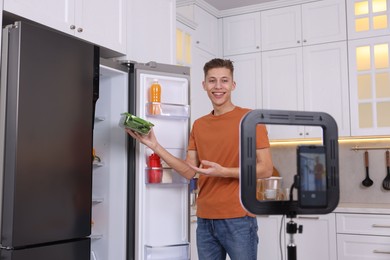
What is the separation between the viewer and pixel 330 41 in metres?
4.03

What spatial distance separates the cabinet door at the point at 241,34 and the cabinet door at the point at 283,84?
6.7 inches

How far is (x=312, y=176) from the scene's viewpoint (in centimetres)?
110

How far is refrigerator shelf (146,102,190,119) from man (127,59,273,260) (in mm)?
257

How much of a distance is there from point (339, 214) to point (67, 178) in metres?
2.38

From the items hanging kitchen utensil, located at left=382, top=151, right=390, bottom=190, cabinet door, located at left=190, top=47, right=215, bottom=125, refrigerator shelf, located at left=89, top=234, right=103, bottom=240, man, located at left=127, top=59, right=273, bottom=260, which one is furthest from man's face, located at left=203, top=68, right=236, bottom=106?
hanging kitchen utensil, located at left=382, top=151, right=390, bottom=190

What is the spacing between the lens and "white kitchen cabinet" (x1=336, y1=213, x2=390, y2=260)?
346 cm

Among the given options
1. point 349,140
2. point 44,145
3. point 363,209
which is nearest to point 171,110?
point 44,145

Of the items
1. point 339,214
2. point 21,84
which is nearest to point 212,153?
point 21,84

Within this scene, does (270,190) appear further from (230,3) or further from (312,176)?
(230,3)

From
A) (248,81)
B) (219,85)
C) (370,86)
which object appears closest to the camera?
(219,85)

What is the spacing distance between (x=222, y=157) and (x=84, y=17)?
39.3 inches

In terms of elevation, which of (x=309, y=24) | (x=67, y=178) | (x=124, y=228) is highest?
(x=309, y=24)

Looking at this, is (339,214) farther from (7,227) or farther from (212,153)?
(7,227)

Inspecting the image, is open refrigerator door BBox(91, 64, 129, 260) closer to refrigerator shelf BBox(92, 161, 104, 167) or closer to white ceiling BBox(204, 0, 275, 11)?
refrigerator shelf BBox(92, 161, 104, 167)
